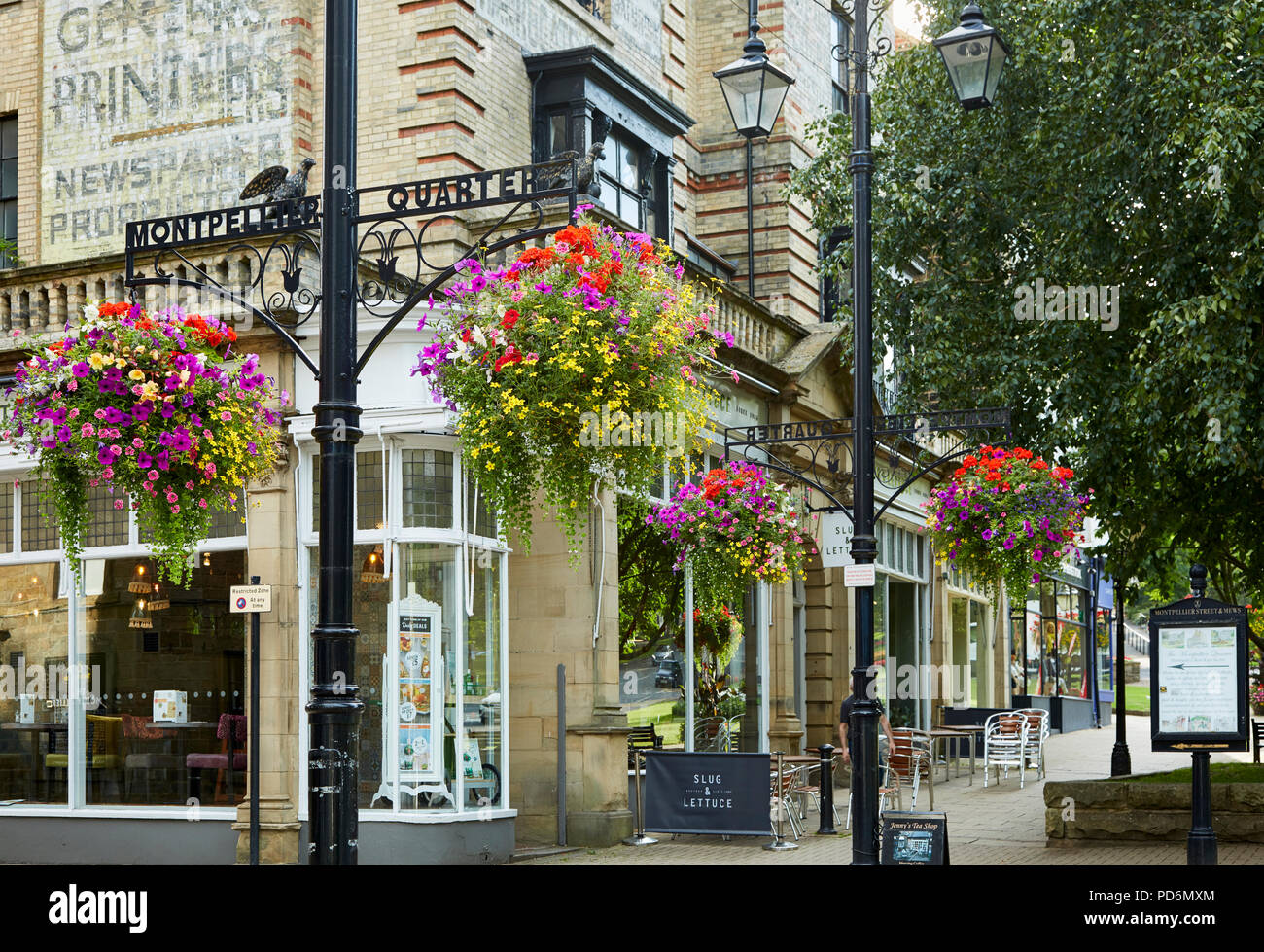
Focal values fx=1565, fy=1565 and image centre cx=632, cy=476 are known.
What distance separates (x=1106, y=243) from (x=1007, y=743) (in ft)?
34.1

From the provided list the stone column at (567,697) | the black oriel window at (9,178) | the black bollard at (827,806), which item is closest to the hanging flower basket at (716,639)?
the black bollard at (827,806)

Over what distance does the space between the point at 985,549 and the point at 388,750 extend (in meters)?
6.95

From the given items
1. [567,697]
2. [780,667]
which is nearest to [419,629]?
[567,697]

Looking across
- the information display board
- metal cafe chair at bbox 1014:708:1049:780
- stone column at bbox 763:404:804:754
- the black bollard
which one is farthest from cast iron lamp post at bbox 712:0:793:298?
metal cafe chair at bbox 1014:708:1049:780

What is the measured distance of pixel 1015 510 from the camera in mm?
16547

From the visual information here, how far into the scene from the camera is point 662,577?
63.3 feet

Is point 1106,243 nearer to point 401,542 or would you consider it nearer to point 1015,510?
point 1015,510

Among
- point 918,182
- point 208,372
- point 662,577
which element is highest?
point 918,182

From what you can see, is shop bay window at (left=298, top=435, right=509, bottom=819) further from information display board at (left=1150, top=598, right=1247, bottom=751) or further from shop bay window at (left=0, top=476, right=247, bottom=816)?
information display board at (left=1150, top=598, right=1247, bottom=751)

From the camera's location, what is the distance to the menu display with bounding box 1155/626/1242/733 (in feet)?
42.3

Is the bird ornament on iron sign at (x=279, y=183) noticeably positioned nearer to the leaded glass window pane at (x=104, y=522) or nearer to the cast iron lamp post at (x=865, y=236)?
the leaded glass window pane at (x=104, y=522)

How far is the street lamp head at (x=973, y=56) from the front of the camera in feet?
41.1

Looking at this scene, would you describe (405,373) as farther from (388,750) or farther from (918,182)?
(918,182)

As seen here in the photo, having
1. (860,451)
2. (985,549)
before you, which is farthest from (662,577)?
(860,451)
